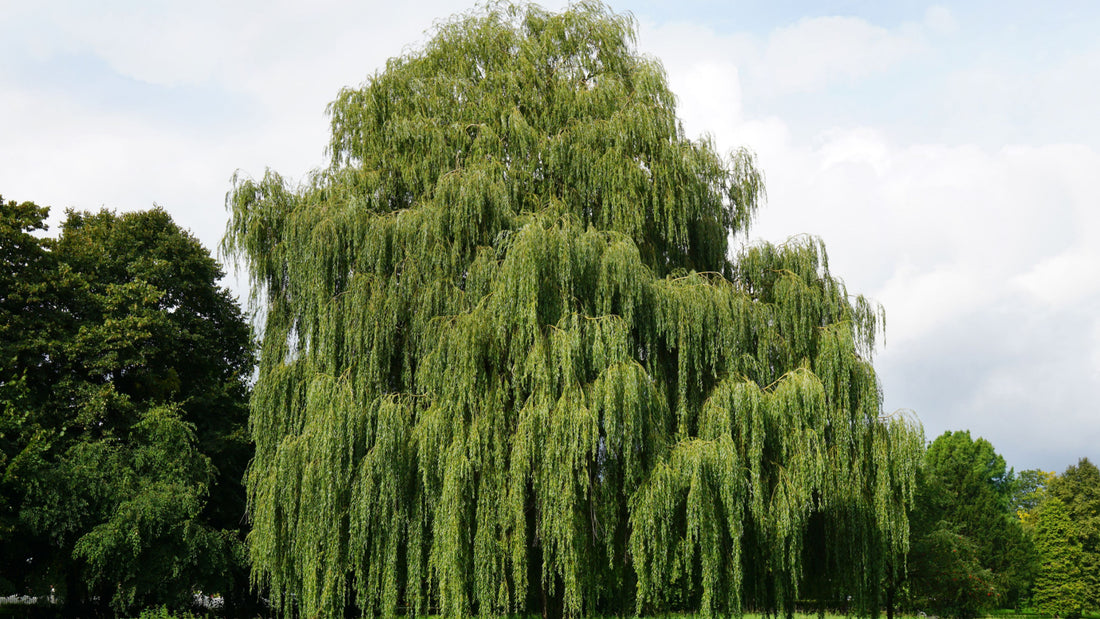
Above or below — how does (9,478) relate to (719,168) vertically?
below

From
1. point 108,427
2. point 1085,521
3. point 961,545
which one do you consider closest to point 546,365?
point 108,427

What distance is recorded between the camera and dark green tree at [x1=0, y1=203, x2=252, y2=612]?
65.8 ft

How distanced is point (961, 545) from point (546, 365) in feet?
81.9

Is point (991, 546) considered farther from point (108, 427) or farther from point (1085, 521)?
point (108, 427)

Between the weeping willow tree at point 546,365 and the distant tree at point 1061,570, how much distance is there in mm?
34127

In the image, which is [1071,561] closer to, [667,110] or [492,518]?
[667,110]

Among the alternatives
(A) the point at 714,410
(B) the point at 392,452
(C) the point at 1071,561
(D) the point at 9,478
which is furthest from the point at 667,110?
(C) the point at 1071,561

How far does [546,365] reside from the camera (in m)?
12.4

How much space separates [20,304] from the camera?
2178 centimetres

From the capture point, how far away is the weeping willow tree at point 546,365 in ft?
39.6

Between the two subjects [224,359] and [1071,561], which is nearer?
[224,359]

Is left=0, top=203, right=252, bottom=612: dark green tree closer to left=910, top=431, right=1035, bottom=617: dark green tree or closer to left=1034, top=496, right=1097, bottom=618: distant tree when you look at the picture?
left=910, top=431, right=1035, bottom=617: dark green tree

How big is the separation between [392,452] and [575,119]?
23.1ft

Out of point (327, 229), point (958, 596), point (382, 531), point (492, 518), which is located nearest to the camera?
point (492, 518)
